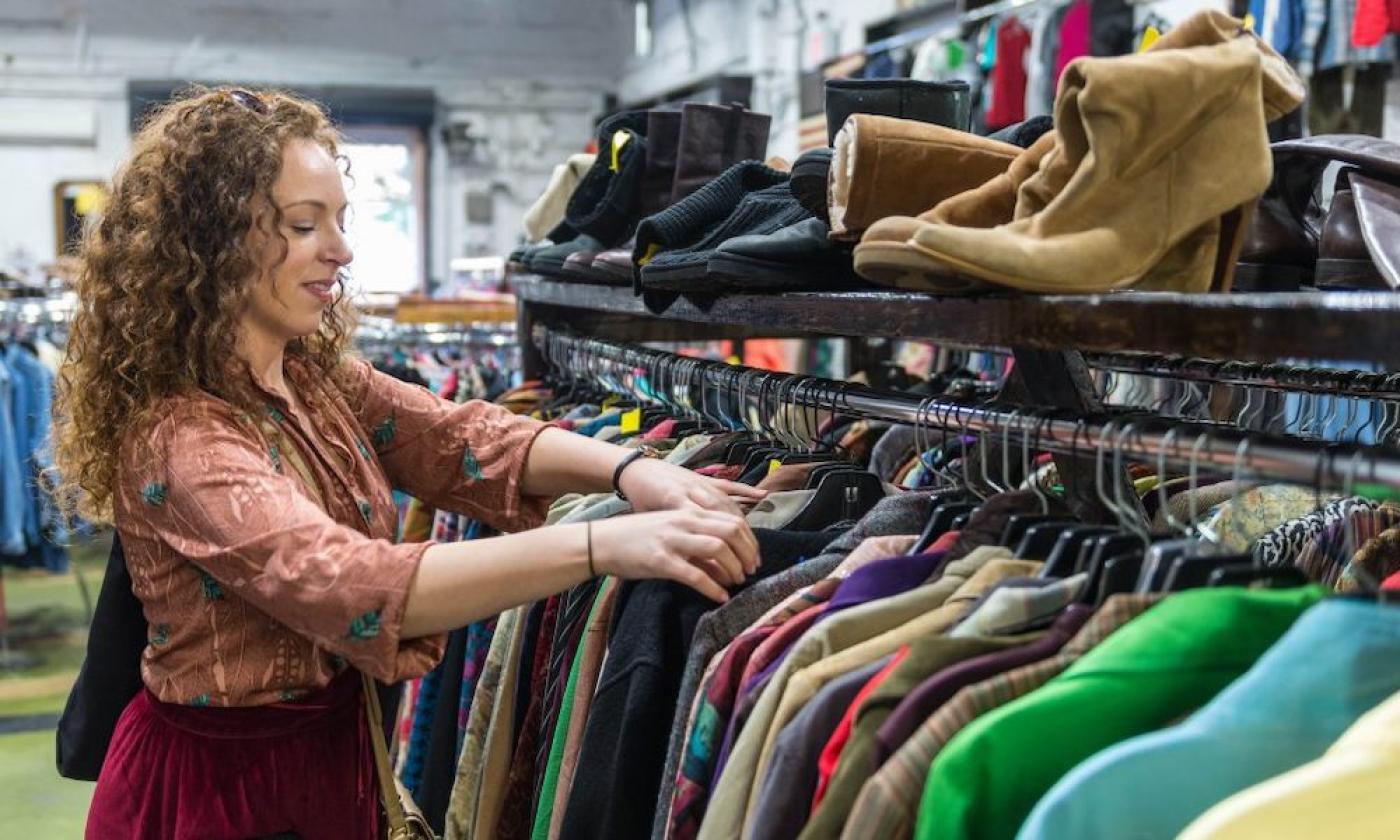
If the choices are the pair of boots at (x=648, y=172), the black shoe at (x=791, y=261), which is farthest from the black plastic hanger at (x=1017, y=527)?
the pair of boots at (x=648, y=172)

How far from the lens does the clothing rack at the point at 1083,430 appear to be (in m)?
1.03

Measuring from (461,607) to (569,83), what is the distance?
11368mm

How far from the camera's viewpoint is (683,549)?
1.41m

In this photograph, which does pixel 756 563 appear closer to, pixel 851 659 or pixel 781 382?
pixel 851 659

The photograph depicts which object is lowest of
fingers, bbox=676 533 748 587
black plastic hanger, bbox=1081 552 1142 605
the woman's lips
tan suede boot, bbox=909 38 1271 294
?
fingers, bbox=676 533 748 587

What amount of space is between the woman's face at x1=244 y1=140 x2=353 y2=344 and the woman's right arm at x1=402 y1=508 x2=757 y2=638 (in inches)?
17.6

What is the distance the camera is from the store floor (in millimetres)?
3842

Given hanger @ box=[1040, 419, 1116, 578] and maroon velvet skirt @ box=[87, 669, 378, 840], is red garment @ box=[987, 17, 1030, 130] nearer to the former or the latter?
maroon velvet skirt @ box=[87, 669, 378, 840]

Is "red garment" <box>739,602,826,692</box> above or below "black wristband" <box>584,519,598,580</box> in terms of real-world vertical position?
below

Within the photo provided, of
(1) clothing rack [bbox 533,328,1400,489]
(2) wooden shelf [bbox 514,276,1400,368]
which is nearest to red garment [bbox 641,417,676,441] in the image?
(1) clothing rack [bbox 533,328,1400,489]

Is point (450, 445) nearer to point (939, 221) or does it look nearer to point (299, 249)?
point (299, 249)

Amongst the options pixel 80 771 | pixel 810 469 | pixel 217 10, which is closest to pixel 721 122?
pixel 810 469

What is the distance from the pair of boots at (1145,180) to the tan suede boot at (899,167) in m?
0.26

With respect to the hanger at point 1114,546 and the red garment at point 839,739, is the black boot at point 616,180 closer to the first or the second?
the hanger at point 1114,546
